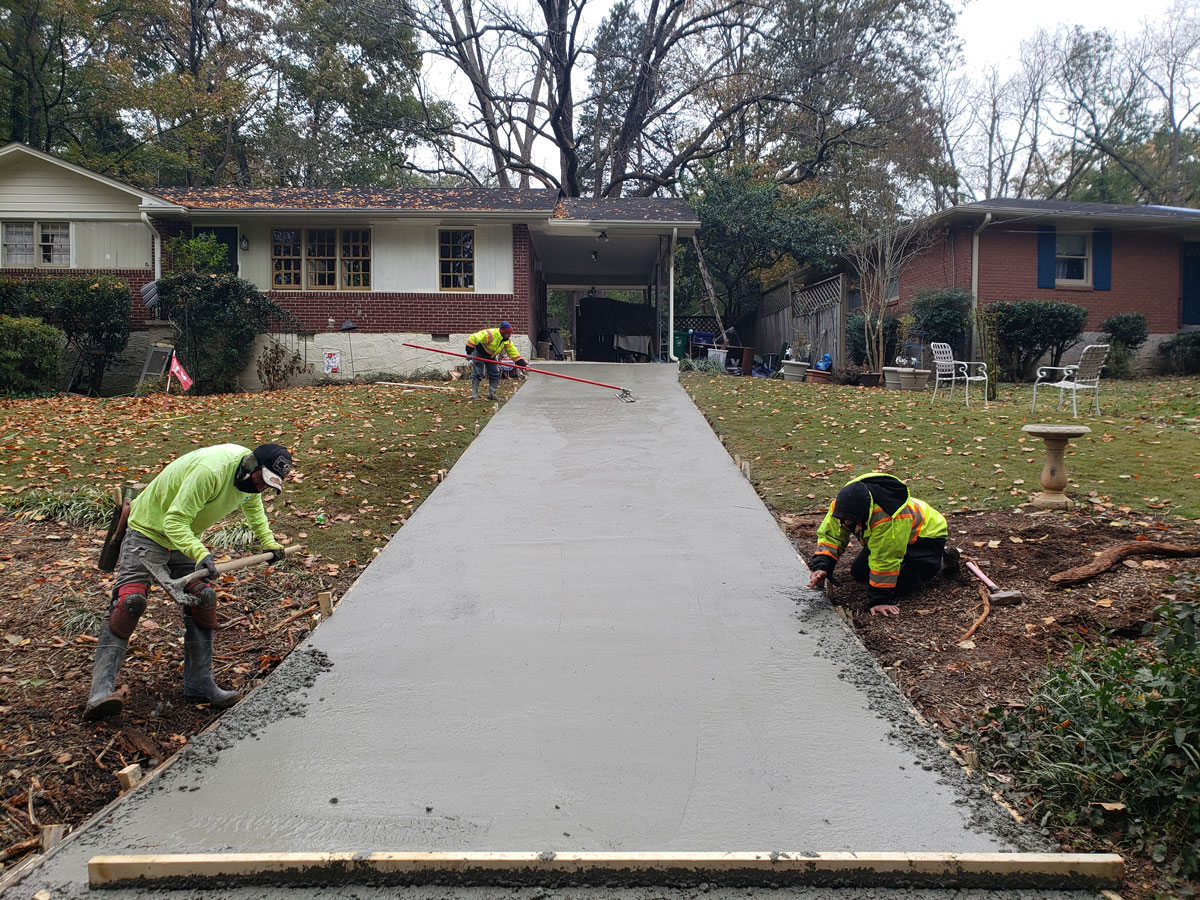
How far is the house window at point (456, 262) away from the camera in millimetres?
19953

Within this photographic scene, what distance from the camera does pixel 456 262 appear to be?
65.6 feet

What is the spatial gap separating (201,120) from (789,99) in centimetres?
2030

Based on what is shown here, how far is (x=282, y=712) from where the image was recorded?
4.51 metres

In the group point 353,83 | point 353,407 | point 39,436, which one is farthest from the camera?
point 353,83

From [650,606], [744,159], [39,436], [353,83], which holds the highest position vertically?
[353,83]

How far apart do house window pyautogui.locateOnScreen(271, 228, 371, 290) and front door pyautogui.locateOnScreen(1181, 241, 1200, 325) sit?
19863mm

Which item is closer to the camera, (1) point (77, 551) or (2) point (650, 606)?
(2) point (650, 606)

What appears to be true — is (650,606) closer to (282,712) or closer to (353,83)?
(282,712)

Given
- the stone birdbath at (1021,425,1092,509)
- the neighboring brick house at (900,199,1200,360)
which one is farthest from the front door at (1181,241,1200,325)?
the stone birdbath at (1021,425,1092,509)

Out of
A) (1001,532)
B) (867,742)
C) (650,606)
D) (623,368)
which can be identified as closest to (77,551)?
(650,606)

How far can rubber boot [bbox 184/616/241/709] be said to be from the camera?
4.69 meters

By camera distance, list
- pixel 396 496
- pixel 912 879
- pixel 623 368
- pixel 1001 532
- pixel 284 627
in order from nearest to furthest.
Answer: pixel 912 879
pixel 284 627
pixel 1001 532
pixel 396 496
pixel 623 368

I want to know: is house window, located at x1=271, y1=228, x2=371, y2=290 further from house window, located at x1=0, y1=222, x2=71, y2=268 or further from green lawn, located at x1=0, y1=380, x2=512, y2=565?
green lawn, located at x1=0, y1=380, x2=512, y2=565

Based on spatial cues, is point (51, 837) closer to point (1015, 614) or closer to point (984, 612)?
point (984, 612)
